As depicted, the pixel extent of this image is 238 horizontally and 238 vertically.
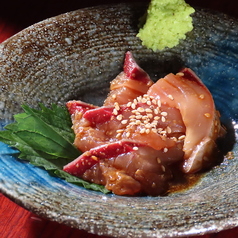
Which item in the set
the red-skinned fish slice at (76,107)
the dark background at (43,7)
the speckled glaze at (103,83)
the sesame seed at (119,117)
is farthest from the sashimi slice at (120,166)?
the dark background at (43,7)

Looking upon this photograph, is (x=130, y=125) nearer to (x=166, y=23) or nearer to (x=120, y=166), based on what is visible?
(x=120, y=166)

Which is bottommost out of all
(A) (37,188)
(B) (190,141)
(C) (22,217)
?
(C) (22,217)

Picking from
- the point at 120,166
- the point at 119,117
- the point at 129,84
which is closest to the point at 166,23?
the point at 129,84

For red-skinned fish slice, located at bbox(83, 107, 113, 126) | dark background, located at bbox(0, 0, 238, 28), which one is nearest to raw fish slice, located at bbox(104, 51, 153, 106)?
red-skinned fish slice, located at bbox(83, 107, 113, 126)

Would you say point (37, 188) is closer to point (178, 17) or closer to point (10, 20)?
point (178, 17)

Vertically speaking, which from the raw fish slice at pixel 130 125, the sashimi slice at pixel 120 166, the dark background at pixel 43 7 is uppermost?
the dark background at pixel 43 7

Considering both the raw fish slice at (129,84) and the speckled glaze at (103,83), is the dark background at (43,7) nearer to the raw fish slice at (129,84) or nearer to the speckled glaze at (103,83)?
the speckled glaze at (103,83)

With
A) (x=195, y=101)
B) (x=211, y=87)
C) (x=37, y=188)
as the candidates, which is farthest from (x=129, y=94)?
(x=37, y=188)
